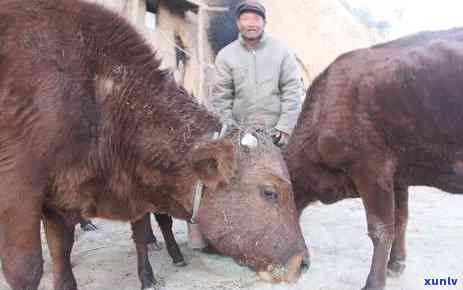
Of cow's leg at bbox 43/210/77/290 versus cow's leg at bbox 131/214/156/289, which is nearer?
cow's leg at bbox 43/210/77/290

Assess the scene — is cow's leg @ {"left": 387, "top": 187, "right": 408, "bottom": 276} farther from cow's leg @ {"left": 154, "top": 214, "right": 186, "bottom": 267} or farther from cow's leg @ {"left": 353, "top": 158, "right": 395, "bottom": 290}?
cow's leg @ {"left": 154, "top": 214, "right": 186, "bottom": 267}

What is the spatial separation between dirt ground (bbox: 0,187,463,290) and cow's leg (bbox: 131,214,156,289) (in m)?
0.14

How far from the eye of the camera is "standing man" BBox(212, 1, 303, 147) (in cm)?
473

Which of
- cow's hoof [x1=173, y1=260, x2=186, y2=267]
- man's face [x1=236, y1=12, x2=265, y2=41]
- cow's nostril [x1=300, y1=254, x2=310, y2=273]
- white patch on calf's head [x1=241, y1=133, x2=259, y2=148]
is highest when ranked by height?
man's face [x1=236, y1=12, x2=265, y2=41]

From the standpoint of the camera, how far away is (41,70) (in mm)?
3182

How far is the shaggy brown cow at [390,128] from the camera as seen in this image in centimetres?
419

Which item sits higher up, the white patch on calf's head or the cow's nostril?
the white patch on calf's head

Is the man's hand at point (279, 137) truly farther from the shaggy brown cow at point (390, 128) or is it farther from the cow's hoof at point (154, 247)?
the cow's hoof at point (154, 247)

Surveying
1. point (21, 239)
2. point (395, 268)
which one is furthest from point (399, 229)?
point (21, 239)

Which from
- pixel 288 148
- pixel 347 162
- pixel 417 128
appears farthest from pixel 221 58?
pixel 417 128

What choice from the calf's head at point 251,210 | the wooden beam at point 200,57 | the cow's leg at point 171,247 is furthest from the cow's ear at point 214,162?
the wooden beam at point 200,57

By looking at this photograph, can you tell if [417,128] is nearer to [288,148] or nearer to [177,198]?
[288,148]

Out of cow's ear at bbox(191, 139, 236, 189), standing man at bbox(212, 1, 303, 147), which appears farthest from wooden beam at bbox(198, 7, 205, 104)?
cow's ear at bbox(191, 139, 236, 189)

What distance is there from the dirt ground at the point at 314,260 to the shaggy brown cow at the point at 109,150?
116 centimetres
